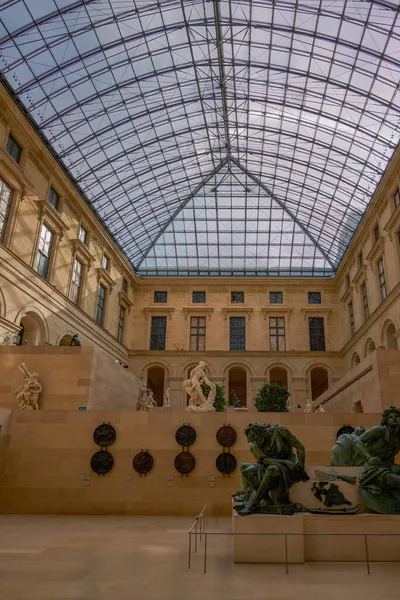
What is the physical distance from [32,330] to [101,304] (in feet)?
36.6

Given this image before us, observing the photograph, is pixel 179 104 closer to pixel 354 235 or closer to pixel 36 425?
pixel 354 235

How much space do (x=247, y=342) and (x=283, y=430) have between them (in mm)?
34621

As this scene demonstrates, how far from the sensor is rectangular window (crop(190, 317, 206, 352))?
43125 mm

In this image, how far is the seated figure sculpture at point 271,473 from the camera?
7.46 meters

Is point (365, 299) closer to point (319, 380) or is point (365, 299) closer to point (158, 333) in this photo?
point (319, 380)

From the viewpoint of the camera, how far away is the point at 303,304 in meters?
44.1

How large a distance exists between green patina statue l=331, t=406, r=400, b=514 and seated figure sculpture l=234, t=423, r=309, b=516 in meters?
1.20

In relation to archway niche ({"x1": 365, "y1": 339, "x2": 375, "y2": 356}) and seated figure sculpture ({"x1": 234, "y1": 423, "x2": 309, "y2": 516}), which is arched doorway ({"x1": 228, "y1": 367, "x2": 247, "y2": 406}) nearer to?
archway niche ({"x1": 365, "y1": 339, "x2": 375, "y2": 356})

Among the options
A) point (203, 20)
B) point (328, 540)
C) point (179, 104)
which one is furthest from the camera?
point (179, 104)

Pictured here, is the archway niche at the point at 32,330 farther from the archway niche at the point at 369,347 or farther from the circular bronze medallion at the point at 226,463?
the archway niche at the point at 369,347

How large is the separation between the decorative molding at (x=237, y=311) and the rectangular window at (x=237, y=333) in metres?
0.53

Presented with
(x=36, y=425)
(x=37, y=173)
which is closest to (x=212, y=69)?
(x=37, y=173)

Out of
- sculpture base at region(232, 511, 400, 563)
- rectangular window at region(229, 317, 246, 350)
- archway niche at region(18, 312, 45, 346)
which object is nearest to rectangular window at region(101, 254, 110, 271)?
archway niche at region(18, 312, 45, 346)

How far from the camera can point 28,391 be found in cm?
1873
